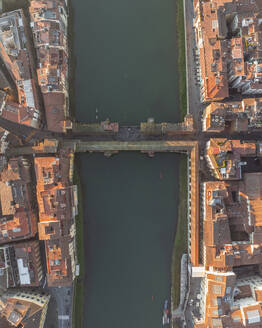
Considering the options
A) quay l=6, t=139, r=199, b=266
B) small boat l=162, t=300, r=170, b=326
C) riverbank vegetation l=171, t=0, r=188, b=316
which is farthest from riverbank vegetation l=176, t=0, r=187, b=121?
small boat l=162, t=300, r=170, b=326

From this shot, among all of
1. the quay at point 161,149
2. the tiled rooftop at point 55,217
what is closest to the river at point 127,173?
the quay at point 161,149

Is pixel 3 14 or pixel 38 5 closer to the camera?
pixel 38 5

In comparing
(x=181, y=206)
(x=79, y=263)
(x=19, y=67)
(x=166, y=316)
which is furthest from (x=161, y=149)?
(x=166, y=316)

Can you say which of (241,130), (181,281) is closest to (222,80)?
(241,130)

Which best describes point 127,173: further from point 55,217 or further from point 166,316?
point 166,316

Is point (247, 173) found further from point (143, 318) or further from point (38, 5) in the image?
point (38, 5)

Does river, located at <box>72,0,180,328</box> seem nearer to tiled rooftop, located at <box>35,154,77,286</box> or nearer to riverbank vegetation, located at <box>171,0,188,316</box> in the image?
riverbank vegetation, located at <box>171,0,188,316</box>
